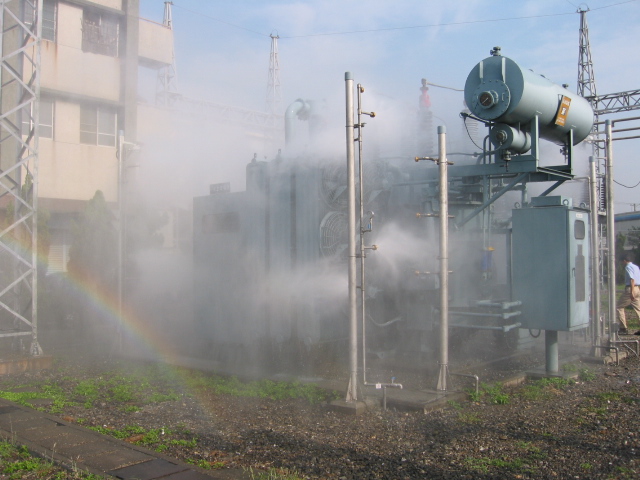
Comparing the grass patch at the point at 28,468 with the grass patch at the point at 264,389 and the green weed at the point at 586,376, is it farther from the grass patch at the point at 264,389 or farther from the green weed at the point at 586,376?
the green weed at the point at 586,376

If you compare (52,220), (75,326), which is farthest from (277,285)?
(52,220)

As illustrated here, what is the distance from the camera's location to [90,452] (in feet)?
18.7

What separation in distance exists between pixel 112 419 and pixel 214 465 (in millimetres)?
2464

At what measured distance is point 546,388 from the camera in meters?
8.46

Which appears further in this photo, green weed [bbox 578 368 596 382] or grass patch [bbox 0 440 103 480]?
green weed [bbox 578 368 596 382]

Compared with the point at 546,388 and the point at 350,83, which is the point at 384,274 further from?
the point at 350,83

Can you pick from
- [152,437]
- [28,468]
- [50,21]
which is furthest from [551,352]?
[50,21]

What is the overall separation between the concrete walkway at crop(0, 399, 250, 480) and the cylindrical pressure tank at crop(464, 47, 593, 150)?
6.99 meters

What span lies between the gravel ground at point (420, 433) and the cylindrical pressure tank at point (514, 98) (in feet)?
13.8

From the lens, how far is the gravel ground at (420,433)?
17.0 feet

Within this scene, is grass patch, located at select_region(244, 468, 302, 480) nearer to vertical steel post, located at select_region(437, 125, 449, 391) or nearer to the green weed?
vertical steel post, located at select_region(437, 125, 449, 391)

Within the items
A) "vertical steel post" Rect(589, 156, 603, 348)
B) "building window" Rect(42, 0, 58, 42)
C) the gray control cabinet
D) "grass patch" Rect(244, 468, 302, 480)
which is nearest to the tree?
"building window" Rect(42, 0, 58, 42)

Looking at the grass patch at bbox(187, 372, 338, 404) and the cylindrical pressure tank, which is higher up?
the cylindrical pressure tank

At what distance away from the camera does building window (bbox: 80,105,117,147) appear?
23219mm
